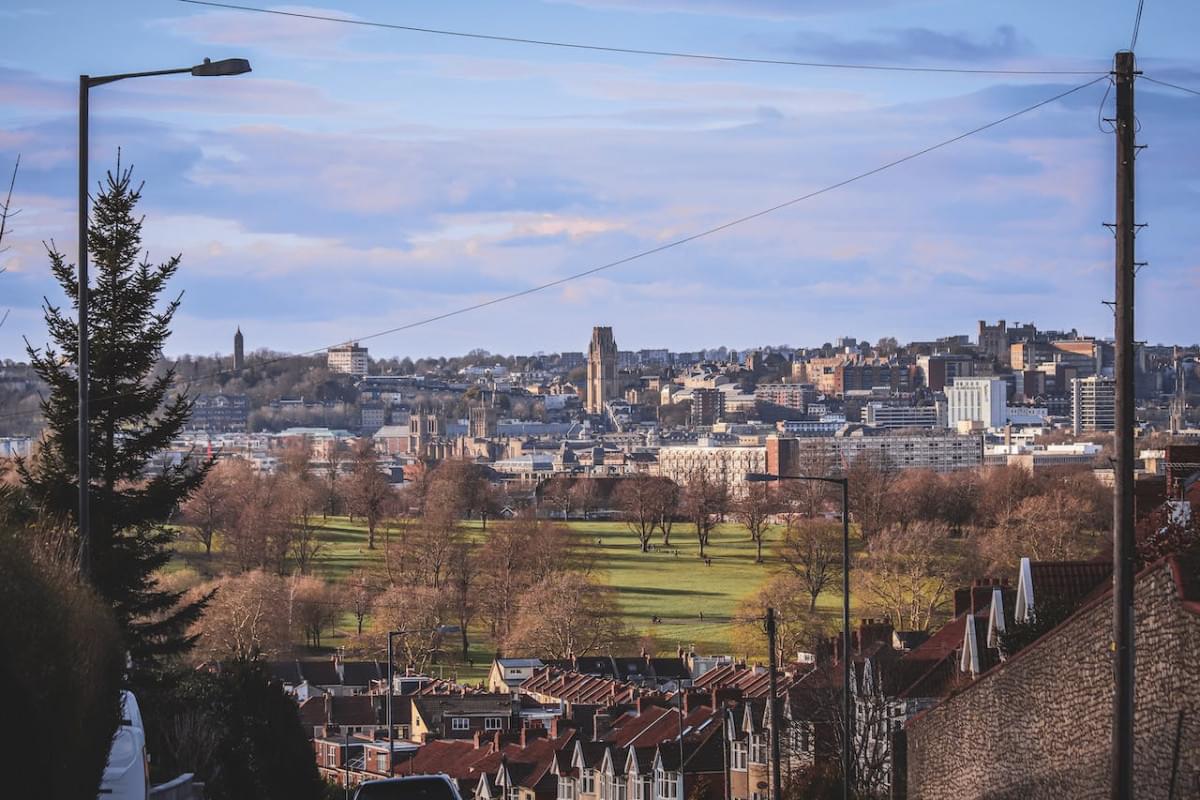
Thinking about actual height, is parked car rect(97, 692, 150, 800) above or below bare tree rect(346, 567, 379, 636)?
above

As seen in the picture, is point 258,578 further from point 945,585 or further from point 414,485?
point 414,485

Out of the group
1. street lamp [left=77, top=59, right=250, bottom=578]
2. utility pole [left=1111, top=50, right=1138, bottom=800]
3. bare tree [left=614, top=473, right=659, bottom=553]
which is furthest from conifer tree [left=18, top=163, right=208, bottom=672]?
bare tree [left=614, top=473, right=659, bottom=553]

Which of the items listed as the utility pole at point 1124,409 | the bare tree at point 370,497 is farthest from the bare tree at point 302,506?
the utility pole at point 1124,409

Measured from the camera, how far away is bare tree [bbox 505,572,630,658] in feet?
314

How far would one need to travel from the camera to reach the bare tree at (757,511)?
513 ft

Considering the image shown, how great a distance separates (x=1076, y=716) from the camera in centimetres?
1916

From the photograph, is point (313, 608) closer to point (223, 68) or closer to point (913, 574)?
point (913, 574)

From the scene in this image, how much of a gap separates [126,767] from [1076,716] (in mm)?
9891

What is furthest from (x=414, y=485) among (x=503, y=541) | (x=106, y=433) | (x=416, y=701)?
(x=106, y=433)

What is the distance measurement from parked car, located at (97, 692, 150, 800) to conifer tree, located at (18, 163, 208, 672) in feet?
45.7

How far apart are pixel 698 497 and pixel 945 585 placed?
2854 inches

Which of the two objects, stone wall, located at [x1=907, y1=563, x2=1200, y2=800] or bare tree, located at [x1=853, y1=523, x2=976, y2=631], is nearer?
stone wall, located at [x1=907, y1=563, x2=1200, y2=800]

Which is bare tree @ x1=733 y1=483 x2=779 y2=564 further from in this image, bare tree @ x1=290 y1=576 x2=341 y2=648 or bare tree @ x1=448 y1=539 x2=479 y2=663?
bare tree @ x1=290 y1=576 x2=341 y2=648

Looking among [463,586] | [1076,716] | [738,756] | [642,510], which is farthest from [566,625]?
[1076,716]
